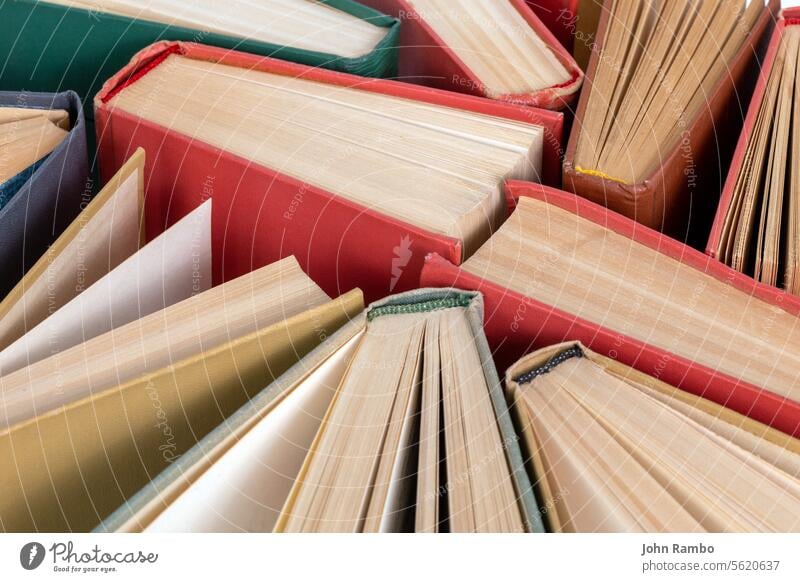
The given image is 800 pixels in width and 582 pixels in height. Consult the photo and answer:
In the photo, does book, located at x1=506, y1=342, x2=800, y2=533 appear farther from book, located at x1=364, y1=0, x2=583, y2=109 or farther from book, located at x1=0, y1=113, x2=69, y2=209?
book, located at x1=0, y1=113, x2=69, y2=209

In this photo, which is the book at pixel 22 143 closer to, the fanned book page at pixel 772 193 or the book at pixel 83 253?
the book at pixel 83 253

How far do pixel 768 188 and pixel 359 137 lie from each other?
1.52ft

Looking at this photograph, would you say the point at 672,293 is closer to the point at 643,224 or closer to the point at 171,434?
the point at 643,224

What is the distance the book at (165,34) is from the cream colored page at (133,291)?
13.1 inches

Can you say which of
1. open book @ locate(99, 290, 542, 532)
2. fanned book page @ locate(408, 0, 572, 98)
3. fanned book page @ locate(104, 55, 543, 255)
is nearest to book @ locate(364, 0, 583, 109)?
fanned book page @ locate(408, 0, 572, 98)

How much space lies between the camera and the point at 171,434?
0.80 metres

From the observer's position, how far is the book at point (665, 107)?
3.18 ft

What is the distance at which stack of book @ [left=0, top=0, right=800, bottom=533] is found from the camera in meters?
0.72

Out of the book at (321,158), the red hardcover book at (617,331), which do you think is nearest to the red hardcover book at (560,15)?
the book at (321,158)

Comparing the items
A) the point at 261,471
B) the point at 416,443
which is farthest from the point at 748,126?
the point at 261,471

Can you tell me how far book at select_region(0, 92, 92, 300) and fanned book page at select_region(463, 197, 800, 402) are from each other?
19.6 inches
